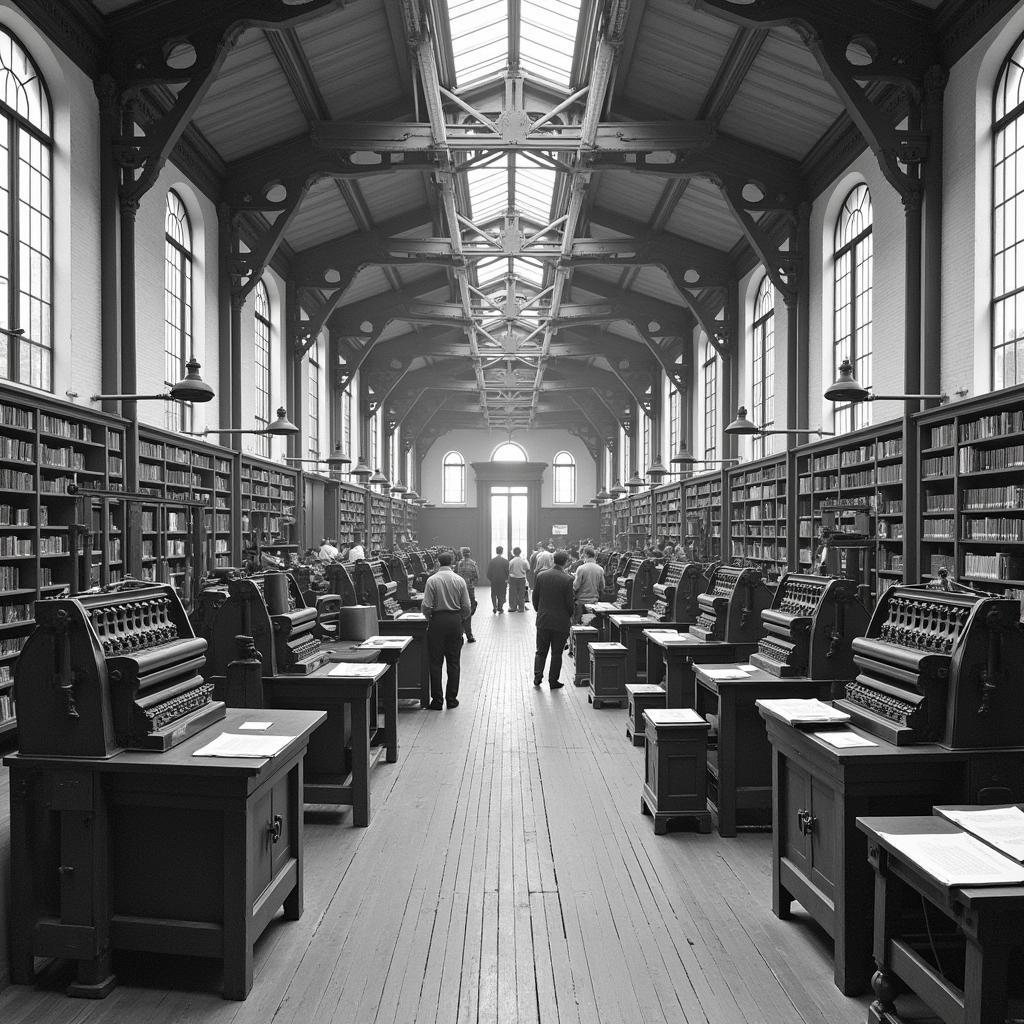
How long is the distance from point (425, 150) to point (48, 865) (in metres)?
8.57

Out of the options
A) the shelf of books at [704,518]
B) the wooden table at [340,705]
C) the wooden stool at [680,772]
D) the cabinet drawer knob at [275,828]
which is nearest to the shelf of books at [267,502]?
the wooden table at [340,705]

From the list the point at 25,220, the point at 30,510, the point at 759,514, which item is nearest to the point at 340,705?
the point at 30,510

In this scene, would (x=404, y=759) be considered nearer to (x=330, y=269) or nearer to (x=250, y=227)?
(x=250, y=227)

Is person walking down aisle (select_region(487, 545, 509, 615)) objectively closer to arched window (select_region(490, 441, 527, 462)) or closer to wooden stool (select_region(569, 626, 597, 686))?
wooden stool (select_region(569, 626, 597, 686))

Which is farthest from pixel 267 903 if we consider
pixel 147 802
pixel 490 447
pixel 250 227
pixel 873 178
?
pixel 490 447

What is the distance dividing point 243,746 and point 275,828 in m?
0.37

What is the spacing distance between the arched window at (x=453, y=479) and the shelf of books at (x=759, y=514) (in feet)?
53.1

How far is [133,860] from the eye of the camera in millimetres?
2779

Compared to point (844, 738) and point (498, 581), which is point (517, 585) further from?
point (844, 738)

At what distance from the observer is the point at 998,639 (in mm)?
2619

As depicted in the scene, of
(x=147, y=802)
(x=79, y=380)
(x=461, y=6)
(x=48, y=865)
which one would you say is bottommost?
(x=48, y=865)

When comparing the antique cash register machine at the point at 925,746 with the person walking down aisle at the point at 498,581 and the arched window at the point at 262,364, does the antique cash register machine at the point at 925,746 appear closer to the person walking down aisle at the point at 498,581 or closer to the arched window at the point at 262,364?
the arched window at the point at 262,364

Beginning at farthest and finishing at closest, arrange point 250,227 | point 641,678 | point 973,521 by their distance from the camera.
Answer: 1. point 250,227
2. point 641,678
3. point 973,521

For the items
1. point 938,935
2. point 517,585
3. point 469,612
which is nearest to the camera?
point 938,935
